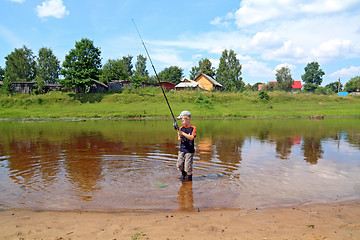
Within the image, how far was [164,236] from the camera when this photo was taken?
411cm

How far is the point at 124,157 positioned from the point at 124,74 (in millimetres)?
60047

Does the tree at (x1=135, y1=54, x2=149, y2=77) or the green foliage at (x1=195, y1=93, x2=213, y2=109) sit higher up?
the tree at (x1=135, y1=54, x2=149, y2=77)

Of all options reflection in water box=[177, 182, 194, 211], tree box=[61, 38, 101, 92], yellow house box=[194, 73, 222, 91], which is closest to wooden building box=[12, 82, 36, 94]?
tree box=[61, 38, 101, 92]

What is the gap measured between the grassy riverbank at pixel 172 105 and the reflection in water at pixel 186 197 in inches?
1182

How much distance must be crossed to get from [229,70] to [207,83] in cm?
688

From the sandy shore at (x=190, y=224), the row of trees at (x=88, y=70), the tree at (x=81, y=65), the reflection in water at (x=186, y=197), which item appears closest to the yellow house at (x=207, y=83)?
the row of trees at (x=88, y=70)

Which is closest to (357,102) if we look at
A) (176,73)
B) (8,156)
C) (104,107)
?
(104,107)

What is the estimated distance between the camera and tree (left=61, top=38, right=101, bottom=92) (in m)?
48.4

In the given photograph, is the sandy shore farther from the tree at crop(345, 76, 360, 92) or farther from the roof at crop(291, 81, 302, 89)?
the roof at crop(291, 81, 302, 89)

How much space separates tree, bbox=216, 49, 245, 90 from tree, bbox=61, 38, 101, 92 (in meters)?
32.1

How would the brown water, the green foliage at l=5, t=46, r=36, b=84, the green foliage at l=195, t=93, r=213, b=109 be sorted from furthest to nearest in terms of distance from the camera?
the green foliage at l=5, t=46, r=36, b=84 < the green foliage at l=195, t=93, r=213, b=109 < the brown water

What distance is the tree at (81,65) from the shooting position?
159 ft

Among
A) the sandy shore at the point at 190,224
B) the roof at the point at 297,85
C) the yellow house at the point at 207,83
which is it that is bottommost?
the sandy shore at the point at 190,224

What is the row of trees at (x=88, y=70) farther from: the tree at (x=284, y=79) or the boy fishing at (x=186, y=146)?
the boy fishing at (x=186, y=146)
